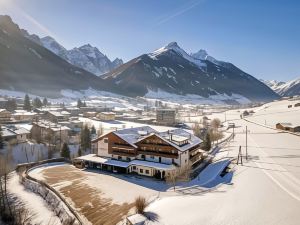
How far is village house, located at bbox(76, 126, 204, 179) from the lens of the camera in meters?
46.4

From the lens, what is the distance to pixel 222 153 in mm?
60344

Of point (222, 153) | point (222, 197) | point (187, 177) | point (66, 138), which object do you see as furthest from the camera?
point (66, 138)

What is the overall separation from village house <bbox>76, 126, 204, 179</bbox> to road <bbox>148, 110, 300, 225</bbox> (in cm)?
910

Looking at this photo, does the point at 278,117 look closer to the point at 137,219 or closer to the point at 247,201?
the point at 247,201

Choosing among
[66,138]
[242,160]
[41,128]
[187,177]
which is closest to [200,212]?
[187,177]

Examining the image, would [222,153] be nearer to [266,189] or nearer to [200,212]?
[266,189]

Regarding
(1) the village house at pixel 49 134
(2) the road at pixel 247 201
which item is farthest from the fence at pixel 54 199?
(1) the village house at pixel 49 134

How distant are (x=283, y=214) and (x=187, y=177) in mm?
16946

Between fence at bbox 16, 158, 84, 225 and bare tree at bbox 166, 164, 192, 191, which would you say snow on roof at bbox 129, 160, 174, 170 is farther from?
fence at bbox 16, 158, 84, 225

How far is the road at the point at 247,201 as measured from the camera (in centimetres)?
2595

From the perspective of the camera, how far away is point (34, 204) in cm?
3616

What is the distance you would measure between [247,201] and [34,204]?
87.7 ft

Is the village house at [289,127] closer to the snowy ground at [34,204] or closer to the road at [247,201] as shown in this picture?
the road at [247,201]

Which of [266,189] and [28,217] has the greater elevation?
[266,189]
